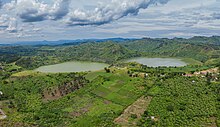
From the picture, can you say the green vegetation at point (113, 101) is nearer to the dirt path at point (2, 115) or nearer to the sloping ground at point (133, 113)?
the sloping ground at point (133, 113)

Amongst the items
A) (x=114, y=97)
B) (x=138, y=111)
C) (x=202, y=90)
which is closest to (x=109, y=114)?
(x=138, y=111)

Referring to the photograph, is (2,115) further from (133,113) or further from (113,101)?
(133,113)

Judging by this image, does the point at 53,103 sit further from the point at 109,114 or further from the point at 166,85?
the point at 166,85

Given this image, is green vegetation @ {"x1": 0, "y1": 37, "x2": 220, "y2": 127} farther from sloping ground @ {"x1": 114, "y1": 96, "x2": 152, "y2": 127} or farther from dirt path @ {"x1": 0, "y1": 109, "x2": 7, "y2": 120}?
dirt path @ {"x1": 0, "y1": 109, "x2": 7, "y2": 120}

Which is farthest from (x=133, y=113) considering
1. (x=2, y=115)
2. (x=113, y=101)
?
(x=2, y=115)

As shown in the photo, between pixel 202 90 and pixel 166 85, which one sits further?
pixel 166 85

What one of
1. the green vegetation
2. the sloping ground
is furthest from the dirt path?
the sloping ground

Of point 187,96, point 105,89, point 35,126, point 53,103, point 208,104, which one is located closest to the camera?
point 35,126

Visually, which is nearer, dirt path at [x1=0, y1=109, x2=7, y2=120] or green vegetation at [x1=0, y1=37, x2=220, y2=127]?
green vegetation at [x1=0, y1=37, x2=220, y2=127]
